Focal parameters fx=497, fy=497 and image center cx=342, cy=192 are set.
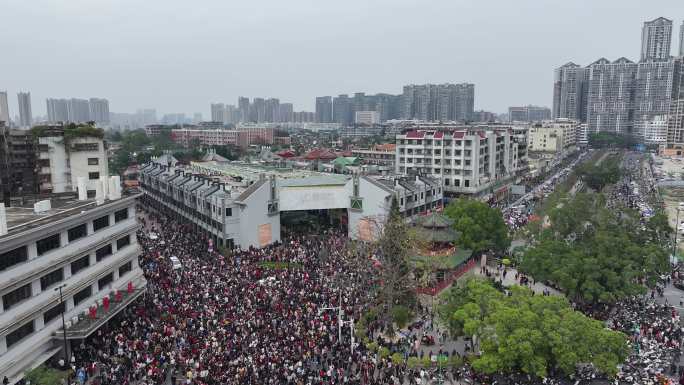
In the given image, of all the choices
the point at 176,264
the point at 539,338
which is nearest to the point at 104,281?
the point at 176,264

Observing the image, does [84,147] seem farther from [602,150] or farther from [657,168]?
[602,150]

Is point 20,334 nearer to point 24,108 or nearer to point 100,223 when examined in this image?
point 100,223

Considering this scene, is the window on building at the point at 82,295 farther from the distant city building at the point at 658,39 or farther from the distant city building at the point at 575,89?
the distant city building at the point at 658,39

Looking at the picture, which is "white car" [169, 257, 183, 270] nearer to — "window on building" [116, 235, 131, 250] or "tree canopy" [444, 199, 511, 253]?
"window on building" [116, 235, 131, 250]

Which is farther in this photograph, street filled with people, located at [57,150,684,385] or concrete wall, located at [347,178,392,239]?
concrete wall, located at [347,178,392,239]

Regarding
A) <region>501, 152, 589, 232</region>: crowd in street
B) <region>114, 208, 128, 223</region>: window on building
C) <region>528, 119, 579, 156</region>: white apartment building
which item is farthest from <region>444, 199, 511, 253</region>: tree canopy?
<region>528, 119, 579, 156</region>: white apartment building

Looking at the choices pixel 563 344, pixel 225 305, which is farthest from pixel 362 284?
pixel 563 344
